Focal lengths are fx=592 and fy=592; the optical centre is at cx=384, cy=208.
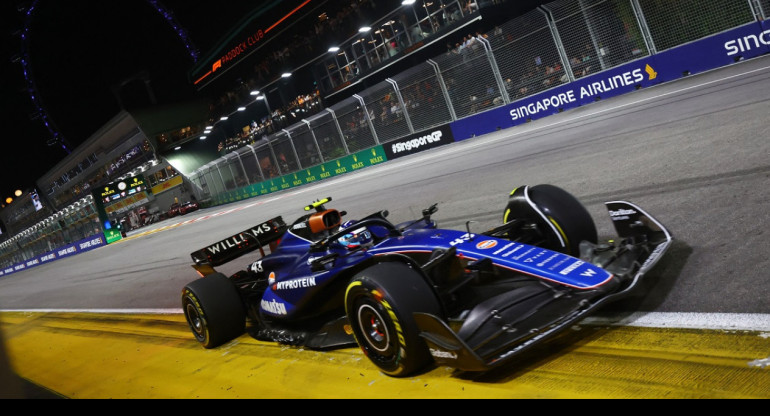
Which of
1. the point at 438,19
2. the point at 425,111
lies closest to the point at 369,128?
the point at 425,111

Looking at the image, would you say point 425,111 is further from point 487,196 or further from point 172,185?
point 172,185

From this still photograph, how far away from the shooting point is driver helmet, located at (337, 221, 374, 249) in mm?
4418

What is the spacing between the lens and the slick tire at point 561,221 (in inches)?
161

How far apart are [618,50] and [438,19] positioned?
1146cm

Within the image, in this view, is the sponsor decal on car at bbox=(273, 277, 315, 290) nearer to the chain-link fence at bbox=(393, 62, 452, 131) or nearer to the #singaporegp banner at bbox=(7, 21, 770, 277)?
the #singaporegp banner at bbox=(7, 21, 770, 277)

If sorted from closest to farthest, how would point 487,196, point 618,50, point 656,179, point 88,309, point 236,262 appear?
point 656,179 < point 487,196 < point 236,262 < point 88,309 < point 618,50

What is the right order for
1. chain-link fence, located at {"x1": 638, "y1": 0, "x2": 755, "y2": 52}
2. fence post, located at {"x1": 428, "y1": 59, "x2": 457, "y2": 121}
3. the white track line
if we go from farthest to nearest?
fence post, located at {"x1": 428, "y1": 59, "x2": 457, "y2": 121} < chain-link fence, located at {"x1": 638, "y1": 0, "x2": 755, "y2": 52} < the white track line

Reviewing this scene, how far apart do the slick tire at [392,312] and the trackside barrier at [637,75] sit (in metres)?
A: 12.5

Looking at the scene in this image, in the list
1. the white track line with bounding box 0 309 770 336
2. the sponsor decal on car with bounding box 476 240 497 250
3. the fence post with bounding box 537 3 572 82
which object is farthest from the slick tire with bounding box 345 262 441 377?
the fence post with bounding box 537 3 572 82

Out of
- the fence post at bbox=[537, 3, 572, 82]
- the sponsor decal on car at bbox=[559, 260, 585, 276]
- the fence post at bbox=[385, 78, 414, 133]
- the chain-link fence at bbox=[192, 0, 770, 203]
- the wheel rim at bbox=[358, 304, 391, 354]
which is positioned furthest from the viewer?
the fence post at bbox=[385, 78, 414, 133]

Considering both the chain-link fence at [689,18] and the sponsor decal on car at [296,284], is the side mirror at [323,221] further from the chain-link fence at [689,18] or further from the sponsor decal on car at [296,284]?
the chain-link fence at [689,18]

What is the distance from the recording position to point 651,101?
38.9 ft

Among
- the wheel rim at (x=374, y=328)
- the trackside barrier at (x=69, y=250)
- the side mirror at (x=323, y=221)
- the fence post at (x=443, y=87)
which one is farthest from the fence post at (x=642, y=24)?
the trackside barrier at (x=69, y=250)

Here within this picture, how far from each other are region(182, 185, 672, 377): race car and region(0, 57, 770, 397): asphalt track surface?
0.37 m
